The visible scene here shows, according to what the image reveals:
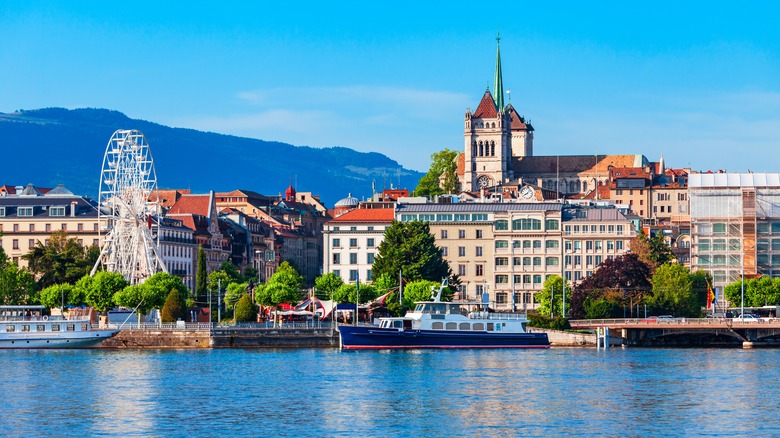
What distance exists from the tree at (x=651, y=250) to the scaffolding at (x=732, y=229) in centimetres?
346

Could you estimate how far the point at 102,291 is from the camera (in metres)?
127

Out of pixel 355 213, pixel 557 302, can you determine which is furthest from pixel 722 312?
pixel 355 213

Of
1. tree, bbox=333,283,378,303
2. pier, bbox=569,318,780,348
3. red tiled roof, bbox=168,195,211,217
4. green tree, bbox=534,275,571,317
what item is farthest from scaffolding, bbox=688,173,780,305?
red tiled roof, bbox=168,195,211,217

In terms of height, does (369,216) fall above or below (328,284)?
above

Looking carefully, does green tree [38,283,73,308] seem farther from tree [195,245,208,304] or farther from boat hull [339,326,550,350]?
boat hull [339,326,550,350]

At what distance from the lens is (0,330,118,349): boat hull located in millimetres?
116125

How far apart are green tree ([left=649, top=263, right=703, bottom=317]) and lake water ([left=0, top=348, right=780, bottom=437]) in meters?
31.3

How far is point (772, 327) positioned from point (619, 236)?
4611cm

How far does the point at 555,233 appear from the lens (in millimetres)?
162250

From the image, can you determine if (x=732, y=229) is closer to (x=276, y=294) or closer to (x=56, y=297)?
(x=276, y=294)

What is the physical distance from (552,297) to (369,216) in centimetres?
3561

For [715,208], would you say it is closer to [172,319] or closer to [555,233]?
[555,233]

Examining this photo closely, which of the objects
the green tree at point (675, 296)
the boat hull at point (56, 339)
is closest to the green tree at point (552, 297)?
the green tree at point (675, 296)

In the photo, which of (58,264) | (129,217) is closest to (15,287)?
(129,217)
